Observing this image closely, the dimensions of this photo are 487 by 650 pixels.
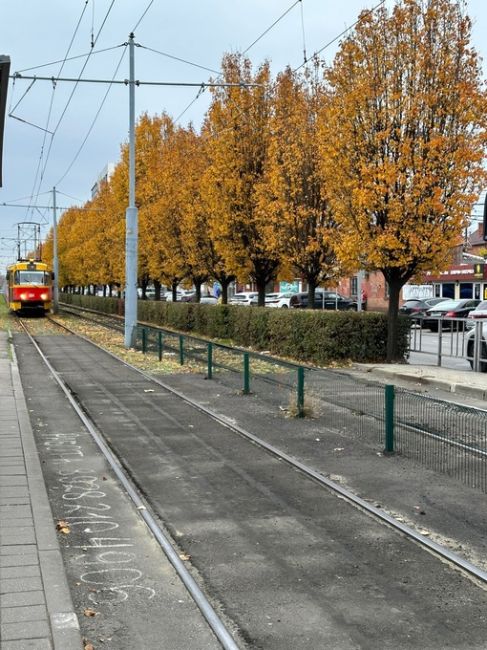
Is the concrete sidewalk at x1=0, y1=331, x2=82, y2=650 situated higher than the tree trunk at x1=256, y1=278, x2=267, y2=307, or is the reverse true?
the tree trunk at x1=256, y1=278, x2=267, y2=307

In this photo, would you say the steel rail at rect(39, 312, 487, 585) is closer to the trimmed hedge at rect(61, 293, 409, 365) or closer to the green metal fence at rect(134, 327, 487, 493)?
the green metal fence at rect(134, 327, 487, 493)

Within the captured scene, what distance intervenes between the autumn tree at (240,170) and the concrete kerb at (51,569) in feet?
58.1

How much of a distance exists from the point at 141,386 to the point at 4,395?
307cm

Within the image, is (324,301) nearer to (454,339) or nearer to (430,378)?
(454,339)

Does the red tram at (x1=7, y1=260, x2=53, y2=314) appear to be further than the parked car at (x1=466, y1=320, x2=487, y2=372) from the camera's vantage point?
Yes

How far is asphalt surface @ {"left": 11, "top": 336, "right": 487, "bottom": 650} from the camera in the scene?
430 cm

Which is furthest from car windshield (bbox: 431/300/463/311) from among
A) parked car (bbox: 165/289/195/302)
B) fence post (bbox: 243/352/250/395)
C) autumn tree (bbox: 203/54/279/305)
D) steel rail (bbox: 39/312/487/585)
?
steel rail (bbox: 39/312/487/585)

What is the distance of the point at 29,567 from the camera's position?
4926mm

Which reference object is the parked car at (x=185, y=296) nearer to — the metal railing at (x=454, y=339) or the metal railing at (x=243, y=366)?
the metal railing at (x=243, y=366)

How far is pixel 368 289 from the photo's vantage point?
216 feet

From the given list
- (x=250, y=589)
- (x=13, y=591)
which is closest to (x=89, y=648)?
(x=13, y=591)

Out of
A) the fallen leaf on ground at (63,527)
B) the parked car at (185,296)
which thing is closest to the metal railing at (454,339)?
the fallen leaf on ground at (63,527)

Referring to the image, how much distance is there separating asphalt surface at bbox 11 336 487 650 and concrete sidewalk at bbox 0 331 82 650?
0.16 meters

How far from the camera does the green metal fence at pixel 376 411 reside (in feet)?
27.0
